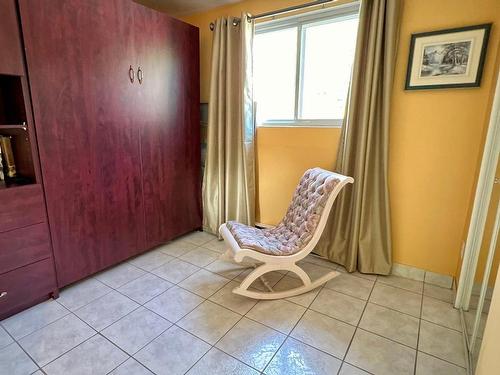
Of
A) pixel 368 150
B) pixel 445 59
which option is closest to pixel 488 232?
pixel 368 150

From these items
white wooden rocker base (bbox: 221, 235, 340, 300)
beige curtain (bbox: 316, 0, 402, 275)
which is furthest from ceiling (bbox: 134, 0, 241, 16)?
white wooden rocker base (bbox: 221, 235, 340, 300)

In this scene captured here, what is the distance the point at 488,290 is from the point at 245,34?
2431 mm

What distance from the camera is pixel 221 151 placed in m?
2.74

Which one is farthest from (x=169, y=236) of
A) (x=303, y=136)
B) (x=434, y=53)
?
(x=434, y=53)

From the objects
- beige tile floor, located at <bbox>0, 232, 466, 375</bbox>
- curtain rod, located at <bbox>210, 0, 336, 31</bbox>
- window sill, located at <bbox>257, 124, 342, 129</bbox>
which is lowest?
beige tile floor, located at <bbox>0, 232, 466, 375</bbox>

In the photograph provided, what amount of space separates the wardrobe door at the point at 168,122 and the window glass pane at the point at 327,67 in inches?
42.0

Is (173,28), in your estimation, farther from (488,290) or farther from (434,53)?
(488,290)

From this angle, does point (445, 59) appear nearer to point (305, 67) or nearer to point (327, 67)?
point (327, 67)

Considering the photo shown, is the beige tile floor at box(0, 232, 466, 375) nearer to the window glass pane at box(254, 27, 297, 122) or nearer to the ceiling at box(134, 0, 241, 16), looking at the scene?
the window glass pane at box(254, 27, 297, 122)

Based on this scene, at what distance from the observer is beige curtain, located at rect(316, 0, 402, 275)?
1900 millimetres

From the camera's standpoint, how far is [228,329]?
1.62 metres

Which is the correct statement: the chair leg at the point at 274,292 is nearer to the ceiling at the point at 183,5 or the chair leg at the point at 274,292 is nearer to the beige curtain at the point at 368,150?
the beige curtain at the point at 368,150

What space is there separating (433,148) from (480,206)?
0.50m

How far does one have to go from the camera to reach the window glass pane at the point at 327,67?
2.22 metres
